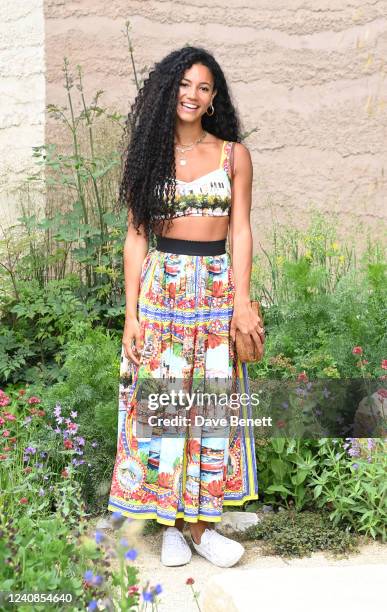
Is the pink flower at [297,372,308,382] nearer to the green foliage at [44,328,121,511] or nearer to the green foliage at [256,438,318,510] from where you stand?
the green foliage at [256,438,318,510]

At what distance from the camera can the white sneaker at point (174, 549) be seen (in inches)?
134

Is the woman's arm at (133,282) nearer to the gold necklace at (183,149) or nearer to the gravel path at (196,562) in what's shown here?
the gold necklace at (183,149)

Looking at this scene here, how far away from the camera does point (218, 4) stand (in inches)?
230

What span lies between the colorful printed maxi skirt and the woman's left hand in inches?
2.2

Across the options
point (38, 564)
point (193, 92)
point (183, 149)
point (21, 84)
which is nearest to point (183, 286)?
point (183, 149)

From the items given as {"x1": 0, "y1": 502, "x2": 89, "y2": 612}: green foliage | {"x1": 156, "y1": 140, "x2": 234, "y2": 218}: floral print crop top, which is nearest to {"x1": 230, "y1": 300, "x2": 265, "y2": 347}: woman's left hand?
{"x1": 156, "y1": 140, "x2": 234, "y2": 218}: floral print crop top

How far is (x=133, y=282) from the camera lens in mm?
3477

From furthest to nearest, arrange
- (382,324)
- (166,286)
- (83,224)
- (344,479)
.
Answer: (83,224)
(382,324)
(344,479)
(166,286)

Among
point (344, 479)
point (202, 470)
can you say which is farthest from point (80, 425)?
point (344, 479)

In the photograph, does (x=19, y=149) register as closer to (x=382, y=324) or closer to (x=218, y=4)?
(x=218, y=4)

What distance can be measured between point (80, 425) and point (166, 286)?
2.99 feet

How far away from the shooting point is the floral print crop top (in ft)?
11.0

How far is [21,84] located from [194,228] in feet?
9.76

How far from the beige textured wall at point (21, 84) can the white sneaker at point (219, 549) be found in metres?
3.07
